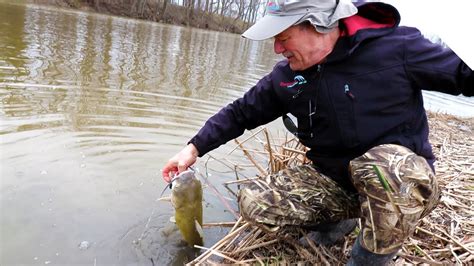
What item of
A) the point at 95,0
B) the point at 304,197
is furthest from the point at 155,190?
the point at 95,0

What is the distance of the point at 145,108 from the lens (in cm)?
587

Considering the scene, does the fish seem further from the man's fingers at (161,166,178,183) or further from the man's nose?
the man's nose

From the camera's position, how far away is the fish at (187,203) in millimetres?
2703

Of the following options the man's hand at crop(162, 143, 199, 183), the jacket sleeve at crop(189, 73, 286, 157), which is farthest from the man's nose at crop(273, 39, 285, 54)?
the man's hand at crop(162, 143, 199, 183)

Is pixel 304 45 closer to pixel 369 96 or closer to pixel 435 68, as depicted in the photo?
pixel 369 96

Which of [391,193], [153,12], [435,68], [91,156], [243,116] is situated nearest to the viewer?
[391,193]

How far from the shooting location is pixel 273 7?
2.20 meters

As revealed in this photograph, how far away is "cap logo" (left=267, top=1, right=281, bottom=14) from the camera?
2.17 m

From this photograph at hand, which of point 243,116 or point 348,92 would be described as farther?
point 243,116

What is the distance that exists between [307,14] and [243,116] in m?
0.88

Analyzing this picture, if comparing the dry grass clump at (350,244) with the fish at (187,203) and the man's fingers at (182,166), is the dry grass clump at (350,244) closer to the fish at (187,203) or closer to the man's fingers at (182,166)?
the fish at (187,203)

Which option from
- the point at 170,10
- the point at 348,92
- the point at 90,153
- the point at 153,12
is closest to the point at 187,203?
the point at 348,92

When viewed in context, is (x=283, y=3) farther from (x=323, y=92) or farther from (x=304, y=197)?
(x=304, y=197)

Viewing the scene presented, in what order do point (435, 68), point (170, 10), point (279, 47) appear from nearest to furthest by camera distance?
point (435, 68)
point (279, 47)
point (170, 10)
